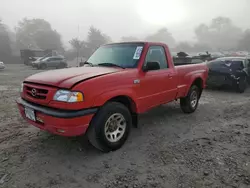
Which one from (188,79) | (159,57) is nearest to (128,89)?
(159,57)

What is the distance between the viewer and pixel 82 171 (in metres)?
2.91

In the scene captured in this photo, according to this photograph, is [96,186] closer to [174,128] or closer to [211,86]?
[174,128]

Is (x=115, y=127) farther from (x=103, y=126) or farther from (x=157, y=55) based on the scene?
(x=157, y=55)

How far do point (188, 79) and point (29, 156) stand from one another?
12.4ft

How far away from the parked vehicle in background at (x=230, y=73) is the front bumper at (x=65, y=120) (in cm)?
711

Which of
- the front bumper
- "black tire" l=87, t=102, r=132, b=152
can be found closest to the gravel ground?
"black tire" l=87, t=102, r=132, b=152

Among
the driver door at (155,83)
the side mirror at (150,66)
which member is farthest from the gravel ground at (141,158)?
the side mirror at (150,66)

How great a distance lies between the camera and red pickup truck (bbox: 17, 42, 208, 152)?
2857 mm

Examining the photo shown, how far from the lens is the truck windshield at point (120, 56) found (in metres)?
3.81

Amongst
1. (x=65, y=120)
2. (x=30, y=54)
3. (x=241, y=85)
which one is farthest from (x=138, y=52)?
(x=30, y=54)

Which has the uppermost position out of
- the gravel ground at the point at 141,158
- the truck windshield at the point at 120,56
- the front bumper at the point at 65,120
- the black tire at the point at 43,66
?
the truck windshield at the point at 120,56

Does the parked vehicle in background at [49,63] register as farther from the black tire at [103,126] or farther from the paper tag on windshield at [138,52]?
the black tire at [103,126]

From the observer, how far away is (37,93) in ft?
10.2

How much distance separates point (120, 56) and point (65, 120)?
176 centimetres
